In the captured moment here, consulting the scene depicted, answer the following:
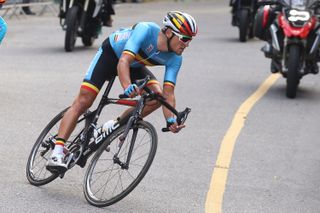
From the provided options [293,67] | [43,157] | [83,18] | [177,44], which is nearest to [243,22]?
[83,18]

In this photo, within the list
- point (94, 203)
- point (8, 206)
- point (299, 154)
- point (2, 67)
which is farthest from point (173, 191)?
point (2, 67)

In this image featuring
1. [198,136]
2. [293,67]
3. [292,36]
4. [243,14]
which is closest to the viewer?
[198,136]

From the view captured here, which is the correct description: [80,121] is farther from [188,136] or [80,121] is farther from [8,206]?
[188,136]

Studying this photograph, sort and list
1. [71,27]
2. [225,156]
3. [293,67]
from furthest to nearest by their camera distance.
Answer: [71,27]
[293,67]
[225,156]

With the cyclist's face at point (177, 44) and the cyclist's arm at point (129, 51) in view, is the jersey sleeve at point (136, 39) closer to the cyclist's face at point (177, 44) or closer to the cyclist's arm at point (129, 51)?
the cyclist's arm at point (129, 51)

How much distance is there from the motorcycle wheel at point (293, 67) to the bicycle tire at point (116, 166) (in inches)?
227

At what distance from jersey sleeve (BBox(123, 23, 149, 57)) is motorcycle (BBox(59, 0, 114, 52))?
9184 mm

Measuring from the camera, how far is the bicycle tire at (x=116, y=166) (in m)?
6.38

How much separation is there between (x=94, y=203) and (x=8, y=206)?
63 centimetres

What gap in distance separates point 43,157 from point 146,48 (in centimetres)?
136

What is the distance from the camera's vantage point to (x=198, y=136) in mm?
9570

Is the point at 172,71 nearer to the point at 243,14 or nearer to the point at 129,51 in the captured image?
the point at 129,51

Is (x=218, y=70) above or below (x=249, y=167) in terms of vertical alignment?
below

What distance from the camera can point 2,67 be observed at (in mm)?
13914
